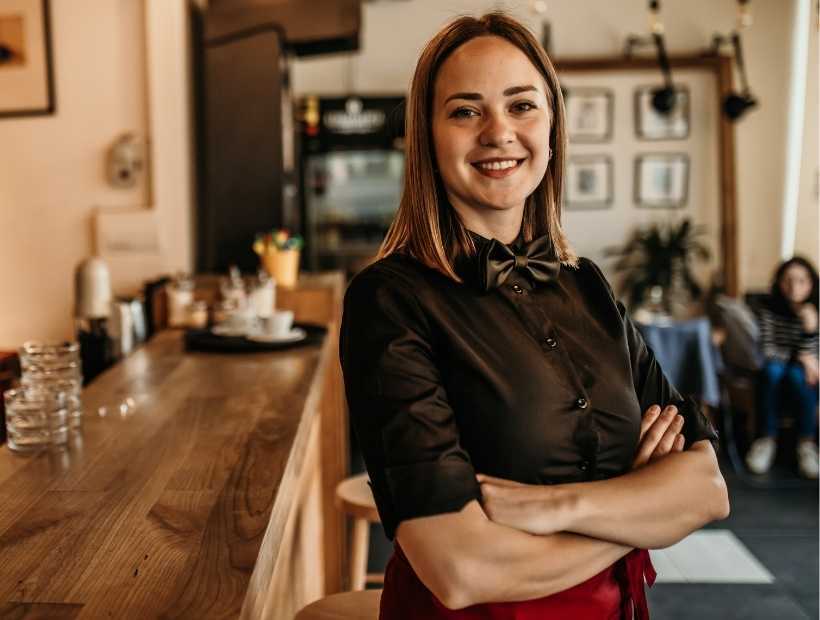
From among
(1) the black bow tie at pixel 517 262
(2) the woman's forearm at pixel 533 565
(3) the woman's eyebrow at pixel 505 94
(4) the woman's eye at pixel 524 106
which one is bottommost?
(2) the woman's forearm at pixel 533 565

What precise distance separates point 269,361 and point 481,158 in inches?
57.2

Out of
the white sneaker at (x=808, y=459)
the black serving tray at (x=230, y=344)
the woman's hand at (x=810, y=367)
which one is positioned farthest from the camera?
the woman's hand at (x=810, y=367)

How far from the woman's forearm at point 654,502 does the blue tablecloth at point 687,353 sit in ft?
13.0

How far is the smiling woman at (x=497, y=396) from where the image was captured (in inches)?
44.1

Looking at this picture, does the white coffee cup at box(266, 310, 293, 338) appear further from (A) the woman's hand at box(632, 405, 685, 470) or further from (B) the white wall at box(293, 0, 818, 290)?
(B) the white wall at box(293, 0, 818, 290)

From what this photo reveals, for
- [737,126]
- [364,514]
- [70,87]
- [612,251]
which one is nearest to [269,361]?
[364,514]

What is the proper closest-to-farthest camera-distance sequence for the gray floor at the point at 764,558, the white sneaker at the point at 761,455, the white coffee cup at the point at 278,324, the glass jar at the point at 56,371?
the glass jar at the point at 56,371
the white coffee cup at the point at 278,324
the gray floor at the point at 764,558
the white sneaker at the point at 761,455

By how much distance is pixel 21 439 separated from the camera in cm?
159

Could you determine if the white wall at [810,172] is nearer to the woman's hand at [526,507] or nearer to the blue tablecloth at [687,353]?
the blue tablecloth at [687,353]

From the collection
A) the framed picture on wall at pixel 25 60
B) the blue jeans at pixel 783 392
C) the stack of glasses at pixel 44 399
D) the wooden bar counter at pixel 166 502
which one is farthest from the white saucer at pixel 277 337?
the blue jeans at pixel 783 392

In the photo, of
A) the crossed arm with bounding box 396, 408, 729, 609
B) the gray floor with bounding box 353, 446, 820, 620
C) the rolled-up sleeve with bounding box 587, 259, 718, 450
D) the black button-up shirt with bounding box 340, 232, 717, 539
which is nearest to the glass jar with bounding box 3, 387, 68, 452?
the black button-up shirt with bounding box 340, 232, 717, 539

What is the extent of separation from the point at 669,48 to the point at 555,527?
680 cm

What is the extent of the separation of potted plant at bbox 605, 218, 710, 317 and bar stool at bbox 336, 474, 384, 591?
15.3 ft

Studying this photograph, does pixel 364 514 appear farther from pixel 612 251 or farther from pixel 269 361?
pixel 612 251
